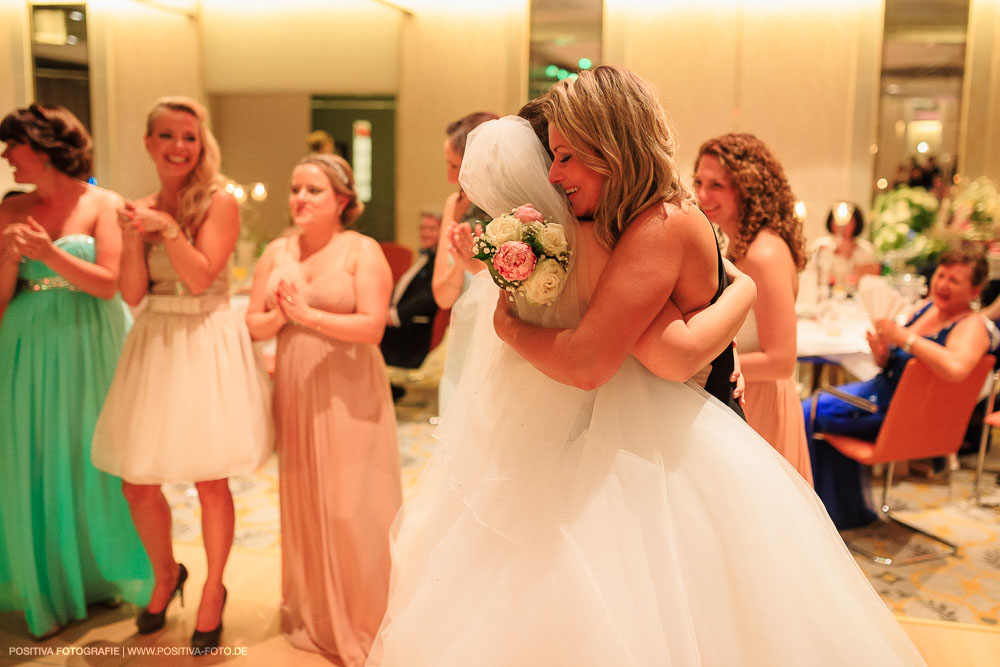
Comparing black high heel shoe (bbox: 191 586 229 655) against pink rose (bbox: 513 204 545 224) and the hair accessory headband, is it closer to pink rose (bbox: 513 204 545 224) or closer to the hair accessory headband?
the hair accessory headband

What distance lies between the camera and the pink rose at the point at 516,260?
5.68ft

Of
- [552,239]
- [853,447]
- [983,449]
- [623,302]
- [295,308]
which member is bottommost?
[983,449]

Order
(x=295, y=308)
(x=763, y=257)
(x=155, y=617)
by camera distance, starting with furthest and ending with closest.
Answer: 1. (x=155, y=617)
2. (x=295, y=308)
3. (x=763, y=257)

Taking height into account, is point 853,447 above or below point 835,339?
below

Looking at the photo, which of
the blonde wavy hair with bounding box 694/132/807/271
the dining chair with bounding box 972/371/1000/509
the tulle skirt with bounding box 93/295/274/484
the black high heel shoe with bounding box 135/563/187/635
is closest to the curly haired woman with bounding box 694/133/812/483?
the blonde wavy hair with bounding box 694/132/807/271

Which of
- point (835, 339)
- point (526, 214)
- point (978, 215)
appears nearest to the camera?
point (526, 214)

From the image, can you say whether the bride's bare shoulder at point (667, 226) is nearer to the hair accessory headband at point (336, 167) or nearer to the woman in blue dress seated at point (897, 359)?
the hair accessory headband at point (336, 167)

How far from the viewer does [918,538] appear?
426 centimetres

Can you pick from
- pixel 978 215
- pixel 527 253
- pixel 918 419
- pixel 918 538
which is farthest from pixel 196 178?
pixel 978 215

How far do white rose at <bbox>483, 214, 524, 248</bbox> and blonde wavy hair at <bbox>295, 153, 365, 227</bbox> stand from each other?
4.14 feet

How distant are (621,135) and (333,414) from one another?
160cm

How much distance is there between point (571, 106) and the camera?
175cm

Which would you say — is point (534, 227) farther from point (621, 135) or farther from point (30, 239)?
point (30, 239)

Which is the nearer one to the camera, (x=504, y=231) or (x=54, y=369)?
(x=504, y=231)
